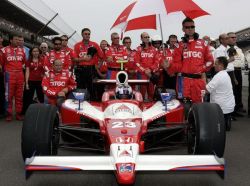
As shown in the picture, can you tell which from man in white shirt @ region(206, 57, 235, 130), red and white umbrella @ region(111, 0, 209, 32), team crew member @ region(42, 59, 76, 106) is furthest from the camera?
team crew member @ region(42, 59, 76, 106)

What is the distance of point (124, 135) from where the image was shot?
12.9 ft

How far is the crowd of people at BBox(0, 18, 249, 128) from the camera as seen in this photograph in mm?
6359

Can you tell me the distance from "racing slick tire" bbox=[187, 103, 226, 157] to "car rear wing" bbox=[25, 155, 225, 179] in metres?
0.72

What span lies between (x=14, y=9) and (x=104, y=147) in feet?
93.4

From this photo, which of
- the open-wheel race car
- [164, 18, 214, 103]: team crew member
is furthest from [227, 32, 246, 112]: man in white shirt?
the open-wheel race car

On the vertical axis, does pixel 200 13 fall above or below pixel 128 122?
above

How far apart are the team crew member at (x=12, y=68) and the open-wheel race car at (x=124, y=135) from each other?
10.6 ft

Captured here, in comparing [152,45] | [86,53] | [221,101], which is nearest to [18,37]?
[86,53]

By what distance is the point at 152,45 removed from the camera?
30.3 feet

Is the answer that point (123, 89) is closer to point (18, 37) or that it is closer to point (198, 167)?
point (198, 167)

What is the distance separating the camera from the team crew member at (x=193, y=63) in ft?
20.7

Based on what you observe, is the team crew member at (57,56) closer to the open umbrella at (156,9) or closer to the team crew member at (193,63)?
the open umbrella at (156,9)

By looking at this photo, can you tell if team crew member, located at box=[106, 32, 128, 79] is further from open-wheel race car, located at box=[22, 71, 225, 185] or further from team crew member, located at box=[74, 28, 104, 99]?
open-wheel race car, located at box=[22, 71, 225, 185]

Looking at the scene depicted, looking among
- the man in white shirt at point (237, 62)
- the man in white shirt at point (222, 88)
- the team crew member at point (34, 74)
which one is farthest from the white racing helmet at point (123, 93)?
the man in white shirt at point (237, 62)
